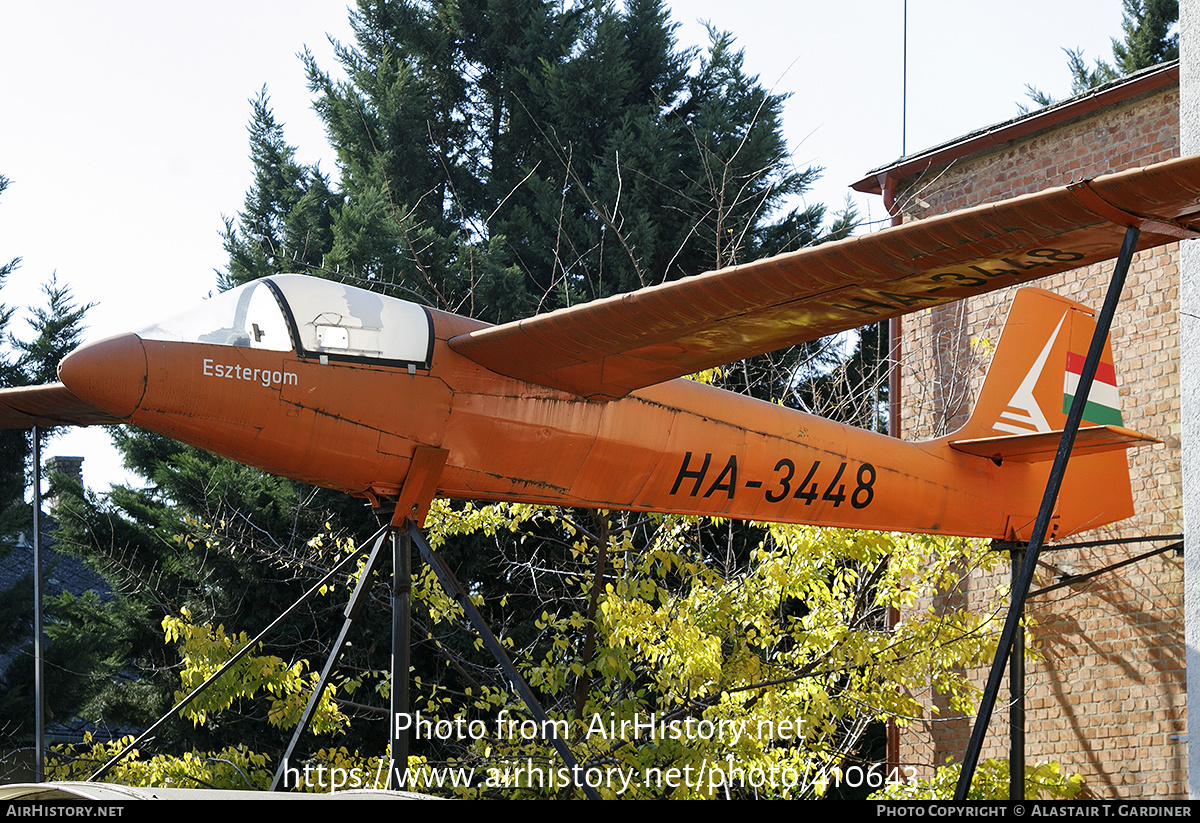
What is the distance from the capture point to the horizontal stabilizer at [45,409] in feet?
17.1

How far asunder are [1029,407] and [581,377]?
448cm

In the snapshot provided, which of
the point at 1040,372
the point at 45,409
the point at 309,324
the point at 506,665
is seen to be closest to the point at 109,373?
the point at 309,324

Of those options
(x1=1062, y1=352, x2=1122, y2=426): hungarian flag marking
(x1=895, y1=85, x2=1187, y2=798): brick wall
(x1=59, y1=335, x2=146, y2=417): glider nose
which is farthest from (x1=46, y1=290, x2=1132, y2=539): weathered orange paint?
(x1=895, y1=85, x2=1187, y2=798): brick wall

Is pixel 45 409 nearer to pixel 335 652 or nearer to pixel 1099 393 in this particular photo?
pixel 335 652

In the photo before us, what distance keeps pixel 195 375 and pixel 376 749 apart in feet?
29.9

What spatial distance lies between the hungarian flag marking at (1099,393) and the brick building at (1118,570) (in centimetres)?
124

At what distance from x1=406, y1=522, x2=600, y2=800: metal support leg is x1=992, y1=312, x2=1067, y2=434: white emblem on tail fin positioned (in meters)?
4.76

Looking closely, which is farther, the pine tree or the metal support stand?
the pine tree

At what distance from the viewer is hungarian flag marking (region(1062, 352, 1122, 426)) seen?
8.00 meters

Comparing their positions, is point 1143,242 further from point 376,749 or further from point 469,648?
point 376,749

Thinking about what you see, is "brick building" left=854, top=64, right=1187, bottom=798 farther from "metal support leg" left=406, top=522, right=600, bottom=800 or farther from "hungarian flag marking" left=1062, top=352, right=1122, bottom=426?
"metal support leg" left=406, top=522, right=600, bottom=800

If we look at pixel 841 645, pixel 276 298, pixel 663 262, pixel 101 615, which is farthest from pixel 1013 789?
pixel 101 615

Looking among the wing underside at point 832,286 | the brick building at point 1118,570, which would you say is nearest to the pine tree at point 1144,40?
the brick building at point 1118,570

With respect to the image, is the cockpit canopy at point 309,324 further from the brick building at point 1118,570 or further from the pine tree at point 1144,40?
the pine tree at point 1144,40
